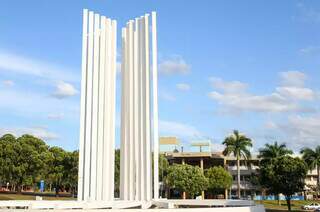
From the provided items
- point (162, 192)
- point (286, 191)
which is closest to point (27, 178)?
point (162, 192)

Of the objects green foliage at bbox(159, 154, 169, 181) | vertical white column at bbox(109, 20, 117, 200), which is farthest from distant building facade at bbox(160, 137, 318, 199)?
vertical white column at bbox(109, 20, 117, 200)

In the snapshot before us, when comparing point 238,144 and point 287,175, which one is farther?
point 238,144

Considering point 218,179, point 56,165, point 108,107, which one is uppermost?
point 108,107

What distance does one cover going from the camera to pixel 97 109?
33.8 meters

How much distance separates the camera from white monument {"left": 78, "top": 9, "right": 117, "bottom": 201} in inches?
1294

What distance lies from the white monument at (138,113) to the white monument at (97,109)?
3.26ft

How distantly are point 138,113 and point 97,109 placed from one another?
11.0 ft

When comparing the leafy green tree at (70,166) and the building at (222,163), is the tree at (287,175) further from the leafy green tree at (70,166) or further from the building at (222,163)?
the building at (222,163)

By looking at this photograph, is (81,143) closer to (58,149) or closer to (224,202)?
(224,202)

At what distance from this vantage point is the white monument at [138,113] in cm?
3164

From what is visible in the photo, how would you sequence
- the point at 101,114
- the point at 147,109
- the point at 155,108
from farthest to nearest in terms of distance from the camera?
the point at 101,114
the point at 147,109
the point at 155,108

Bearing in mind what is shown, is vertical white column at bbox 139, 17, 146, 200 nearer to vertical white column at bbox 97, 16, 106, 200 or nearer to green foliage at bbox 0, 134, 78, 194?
vertical white column at bbox 97, 16, 106, 200

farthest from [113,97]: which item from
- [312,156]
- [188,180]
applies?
[312,156]

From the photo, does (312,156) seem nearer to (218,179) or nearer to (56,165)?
(218,179)
